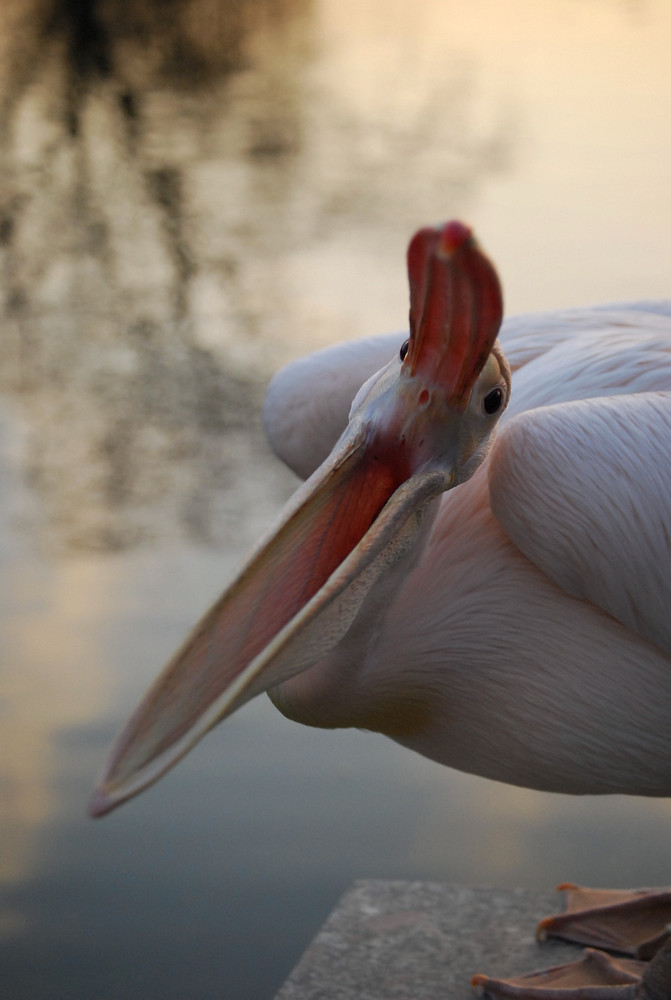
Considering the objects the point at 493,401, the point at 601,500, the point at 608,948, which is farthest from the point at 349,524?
the point at 608,948

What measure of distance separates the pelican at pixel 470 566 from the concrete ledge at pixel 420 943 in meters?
0.10

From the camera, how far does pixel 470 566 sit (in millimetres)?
1073

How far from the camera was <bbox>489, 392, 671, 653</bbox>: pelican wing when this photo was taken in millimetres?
958

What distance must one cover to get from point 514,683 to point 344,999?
0.51m

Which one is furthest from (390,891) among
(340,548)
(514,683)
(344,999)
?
(340,548)

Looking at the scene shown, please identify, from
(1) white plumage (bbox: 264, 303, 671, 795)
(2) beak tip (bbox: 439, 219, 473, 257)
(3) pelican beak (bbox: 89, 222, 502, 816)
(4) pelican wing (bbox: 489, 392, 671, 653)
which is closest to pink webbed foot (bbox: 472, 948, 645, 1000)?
(1) white plumage (bbox: 264, 303, 671, 795)

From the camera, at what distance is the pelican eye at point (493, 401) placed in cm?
83

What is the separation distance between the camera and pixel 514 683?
1086mm

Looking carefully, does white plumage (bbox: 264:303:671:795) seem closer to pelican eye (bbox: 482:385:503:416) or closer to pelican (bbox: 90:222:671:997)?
pelican (bbox: 90:222:671:997)

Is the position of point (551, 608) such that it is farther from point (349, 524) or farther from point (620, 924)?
point (620, 924)

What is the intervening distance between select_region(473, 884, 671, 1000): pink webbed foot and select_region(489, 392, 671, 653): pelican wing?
49cm

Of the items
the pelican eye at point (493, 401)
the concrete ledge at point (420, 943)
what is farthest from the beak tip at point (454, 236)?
the concrete ledge at point (420, 943)

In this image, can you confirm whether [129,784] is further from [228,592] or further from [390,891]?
[390,891]

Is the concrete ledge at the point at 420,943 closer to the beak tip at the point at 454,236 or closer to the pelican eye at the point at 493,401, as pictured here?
the pelican eye at the point at 493,401
